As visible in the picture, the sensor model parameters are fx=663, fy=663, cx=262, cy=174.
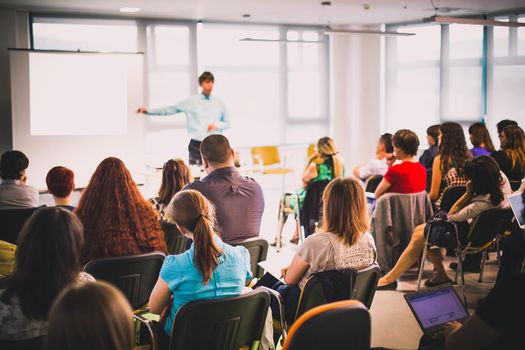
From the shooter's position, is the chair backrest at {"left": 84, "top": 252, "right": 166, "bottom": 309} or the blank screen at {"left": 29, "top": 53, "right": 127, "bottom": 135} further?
the blank screen at {"left": 29, "top": 53, "right": 127, "bottom": 135}

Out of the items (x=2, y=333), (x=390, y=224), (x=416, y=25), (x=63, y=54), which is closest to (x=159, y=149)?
(x=63, y=54)

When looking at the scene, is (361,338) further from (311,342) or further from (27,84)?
(27,84)

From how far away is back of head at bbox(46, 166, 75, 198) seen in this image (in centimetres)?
417

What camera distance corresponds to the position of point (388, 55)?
11.5 m

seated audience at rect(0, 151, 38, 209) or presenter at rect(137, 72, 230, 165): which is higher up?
presenter at rect(137, 72, 230, 165)

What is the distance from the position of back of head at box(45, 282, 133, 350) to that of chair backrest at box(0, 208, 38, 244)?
2.77 m

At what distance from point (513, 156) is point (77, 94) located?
544 centimetres

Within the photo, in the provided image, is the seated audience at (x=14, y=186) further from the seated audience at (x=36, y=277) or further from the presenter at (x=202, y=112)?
the presenter at (x=202, y=112)

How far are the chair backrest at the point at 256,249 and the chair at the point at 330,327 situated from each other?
1537 mm

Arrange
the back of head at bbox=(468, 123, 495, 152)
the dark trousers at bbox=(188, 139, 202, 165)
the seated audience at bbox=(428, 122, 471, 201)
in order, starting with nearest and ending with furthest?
the seated audience at bbox=(428, 122, 471, 201) → the back of head at bbox=(468, 123, 495, 152) → the dark trousers at bbox=(188, 139, 202, 165)

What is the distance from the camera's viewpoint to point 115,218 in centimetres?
354

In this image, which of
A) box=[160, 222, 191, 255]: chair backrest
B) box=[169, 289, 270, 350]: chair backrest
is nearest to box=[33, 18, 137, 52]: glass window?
box=[160, 222, 191, 255]: chair backrest

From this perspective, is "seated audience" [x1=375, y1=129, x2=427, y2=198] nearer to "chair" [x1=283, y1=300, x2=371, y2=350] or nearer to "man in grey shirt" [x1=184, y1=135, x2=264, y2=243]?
"man in grey shirt" [x1=184, y1=135, x2=264, y2=243]

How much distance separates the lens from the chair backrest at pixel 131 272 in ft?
10.7
